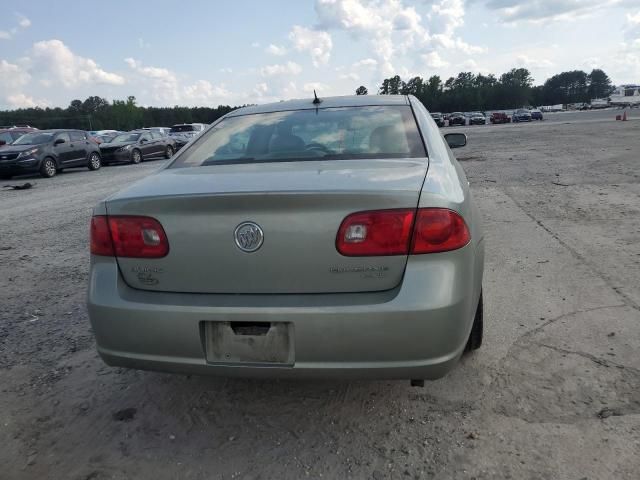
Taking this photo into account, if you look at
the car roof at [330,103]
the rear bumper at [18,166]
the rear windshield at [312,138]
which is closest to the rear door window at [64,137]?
the rear bumper at [18,166]

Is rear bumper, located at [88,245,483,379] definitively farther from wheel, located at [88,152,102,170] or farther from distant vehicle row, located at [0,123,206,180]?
wheel, located at [88,152,102,170]

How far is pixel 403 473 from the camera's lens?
2256mm

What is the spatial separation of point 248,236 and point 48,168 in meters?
17.5

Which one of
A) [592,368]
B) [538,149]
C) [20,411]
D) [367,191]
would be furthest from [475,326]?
[538,149]

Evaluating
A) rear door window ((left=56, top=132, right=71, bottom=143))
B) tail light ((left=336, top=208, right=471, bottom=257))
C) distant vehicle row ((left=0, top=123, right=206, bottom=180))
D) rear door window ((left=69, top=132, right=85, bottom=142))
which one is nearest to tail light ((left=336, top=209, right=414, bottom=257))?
tail light ((left=336, top=208, right=471, bottom=257))

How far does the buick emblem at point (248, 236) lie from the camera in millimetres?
2215

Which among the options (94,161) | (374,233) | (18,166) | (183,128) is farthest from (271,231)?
(183,128)

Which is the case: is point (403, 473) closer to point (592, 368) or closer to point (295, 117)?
point (592, 368)

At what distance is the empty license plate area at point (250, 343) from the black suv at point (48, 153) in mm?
16930

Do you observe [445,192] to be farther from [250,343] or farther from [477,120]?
[477,120]

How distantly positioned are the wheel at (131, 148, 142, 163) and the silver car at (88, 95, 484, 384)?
21.3 meters

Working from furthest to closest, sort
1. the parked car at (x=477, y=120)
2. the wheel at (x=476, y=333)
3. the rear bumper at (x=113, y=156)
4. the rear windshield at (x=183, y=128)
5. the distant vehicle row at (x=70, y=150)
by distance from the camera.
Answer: the parked car at (x=477, y=120), the rear windshield at (x=183, y=128), the rear bumper at (x=113, y=156), the distant vehicle row at (x=70, y=150), the wheel at (x=476, y=333)

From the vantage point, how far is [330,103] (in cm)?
368

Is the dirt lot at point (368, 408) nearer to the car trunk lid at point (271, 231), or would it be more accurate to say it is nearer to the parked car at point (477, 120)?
the car trunk lid at point (271, 231)
